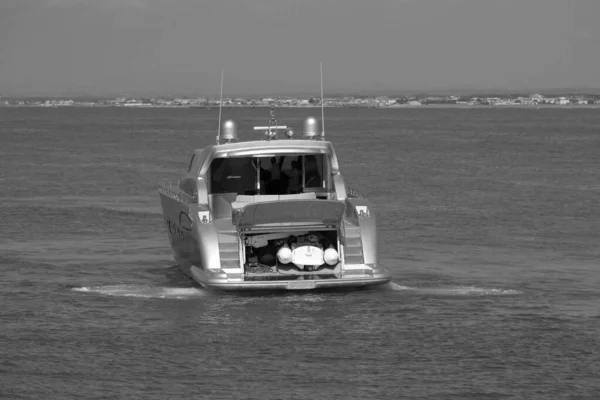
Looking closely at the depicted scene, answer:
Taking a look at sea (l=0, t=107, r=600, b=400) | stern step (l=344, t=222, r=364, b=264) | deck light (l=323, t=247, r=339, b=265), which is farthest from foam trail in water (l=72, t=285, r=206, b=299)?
stern step (l=344, t=222, r=364, b=264)

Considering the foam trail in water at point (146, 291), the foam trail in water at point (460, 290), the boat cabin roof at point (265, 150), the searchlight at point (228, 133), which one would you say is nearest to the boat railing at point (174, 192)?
the boat cabin roof at point (265, 150)

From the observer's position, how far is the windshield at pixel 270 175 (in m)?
21.5

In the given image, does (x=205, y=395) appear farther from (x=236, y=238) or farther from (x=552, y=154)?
(x=552, y=154)

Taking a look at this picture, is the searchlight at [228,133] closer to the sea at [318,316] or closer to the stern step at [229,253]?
the sea at [318,316]

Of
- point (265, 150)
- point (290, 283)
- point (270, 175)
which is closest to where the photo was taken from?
point (290, 283)

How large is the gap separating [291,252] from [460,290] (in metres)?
3.00

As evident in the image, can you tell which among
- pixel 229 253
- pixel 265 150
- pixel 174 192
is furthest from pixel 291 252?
pixel 174 192

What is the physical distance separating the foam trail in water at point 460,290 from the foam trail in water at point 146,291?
3.30 m

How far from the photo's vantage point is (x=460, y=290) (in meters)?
20.0

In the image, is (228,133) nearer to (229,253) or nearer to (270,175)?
(270,175)

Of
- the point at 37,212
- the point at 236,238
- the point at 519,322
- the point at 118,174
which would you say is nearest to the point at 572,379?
the point at 519,322

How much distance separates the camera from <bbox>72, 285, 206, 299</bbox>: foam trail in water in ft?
64.0

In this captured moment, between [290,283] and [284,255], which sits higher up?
[284,255]

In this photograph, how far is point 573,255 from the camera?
24203 mm
